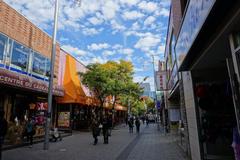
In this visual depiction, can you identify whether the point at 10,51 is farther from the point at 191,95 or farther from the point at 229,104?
the point at 229,104

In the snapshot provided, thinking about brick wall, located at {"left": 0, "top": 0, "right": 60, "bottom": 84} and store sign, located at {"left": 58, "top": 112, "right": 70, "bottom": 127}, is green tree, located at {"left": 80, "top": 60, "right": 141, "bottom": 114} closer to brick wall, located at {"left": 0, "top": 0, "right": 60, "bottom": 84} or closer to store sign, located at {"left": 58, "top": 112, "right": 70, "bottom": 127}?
store sign, located at {"left": 58, "top": 112, "right": 70, "bottom": 127}

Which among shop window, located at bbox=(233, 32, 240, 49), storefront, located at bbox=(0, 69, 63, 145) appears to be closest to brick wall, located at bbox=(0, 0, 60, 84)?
storefront, located at bbox=(0, 69, 63, 145)

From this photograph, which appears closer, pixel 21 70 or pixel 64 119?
pixel 21 70

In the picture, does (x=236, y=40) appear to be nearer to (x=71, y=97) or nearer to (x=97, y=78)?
(x=71, y=97)

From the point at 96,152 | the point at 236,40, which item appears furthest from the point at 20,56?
the point at 236,40

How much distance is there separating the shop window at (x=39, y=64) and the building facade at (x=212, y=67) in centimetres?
1188

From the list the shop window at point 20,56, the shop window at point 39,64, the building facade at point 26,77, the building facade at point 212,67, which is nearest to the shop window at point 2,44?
the building facade at point 26,77

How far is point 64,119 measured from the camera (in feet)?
65.8

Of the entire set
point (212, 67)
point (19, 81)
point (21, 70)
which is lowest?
point (212, 67)

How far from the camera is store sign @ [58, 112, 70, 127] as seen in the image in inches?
786

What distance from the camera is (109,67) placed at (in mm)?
25797

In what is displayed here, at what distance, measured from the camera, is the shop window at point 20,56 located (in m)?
14.7

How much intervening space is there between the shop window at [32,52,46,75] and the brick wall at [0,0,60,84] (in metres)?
0.47

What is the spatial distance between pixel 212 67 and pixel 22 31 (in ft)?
43.9
